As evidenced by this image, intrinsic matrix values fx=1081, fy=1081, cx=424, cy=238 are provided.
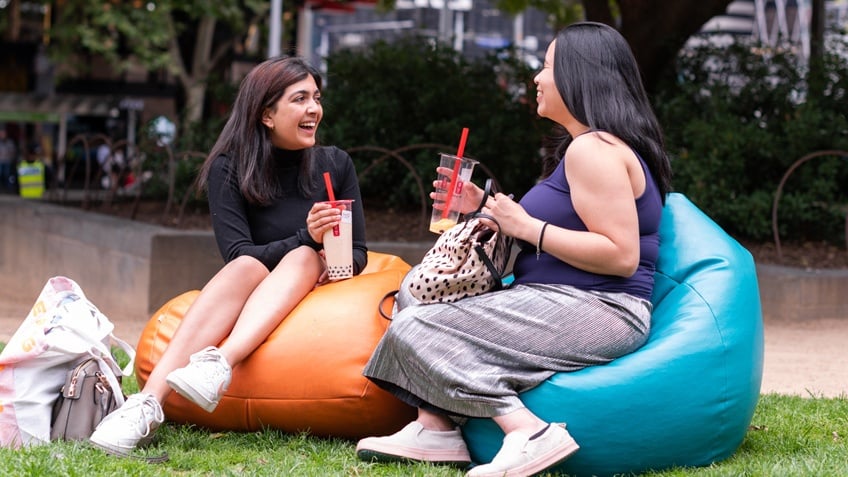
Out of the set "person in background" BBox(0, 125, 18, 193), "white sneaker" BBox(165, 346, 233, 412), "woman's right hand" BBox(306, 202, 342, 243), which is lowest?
"person in background" BBox(0, 125, 18, 193)

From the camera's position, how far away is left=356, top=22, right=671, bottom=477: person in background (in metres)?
3.57

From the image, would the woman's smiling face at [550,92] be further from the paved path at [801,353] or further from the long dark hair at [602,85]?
the paved path at [801,353]

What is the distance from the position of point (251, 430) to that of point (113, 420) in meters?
0.61

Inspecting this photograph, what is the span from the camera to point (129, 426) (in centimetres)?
382

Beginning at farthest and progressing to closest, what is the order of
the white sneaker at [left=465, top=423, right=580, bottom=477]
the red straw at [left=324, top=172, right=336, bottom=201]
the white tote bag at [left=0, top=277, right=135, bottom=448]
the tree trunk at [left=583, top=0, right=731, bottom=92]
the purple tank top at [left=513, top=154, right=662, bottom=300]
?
the tree trunk at [left=583, top=0, right=731, bottom=92]
the red straw at [left=324, top=172, right=336, bottom=201]
the white tote bag at [left=0, top=277, right=135, bottom=448]
the purple tank top at [left=513, top=154, right=662, bottom=300]
the white sneaker at [left=465, top=423, right=580, bottom=477]

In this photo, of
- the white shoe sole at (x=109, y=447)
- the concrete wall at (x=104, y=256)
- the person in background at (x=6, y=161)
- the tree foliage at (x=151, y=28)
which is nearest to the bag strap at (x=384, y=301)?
the white shoe sole at (x=109, y=447)

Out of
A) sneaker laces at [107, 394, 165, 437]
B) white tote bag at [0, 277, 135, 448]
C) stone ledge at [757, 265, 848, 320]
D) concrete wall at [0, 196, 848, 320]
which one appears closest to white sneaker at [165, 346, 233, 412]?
sneaker laces at [107, 394, 165, 437]

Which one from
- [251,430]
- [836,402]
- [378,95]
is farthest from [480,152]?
[251,430]

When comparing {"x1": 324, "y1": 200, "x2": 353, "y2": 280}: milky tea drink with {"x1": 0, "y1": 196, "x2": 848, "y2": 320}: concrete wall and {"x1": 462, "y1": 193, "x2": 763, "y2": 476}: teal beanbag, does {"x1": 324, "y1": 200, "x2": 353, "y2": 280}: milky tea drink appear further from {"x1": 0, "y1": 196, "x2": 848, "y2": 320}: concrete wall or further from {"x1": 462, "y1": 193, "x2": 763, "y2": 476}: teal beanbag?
{"x1": 0, "y1": 196, "x2": 848, "y2": 320}: concrete wall

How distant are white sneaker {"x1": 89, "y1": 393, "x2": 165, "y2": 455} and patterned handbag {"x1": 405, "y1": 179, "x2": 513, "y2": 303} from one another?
1037 mm

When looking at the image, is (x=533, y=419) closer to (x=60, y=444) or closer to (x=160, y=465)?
(x=160, y=465)

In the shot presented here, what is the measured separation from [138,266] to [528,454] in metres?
5.90

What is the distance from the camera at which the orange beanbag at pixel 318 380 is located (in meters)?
4.06

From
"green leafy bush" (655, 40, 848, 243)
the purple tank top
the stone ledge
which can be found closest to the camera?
the purple tank top
